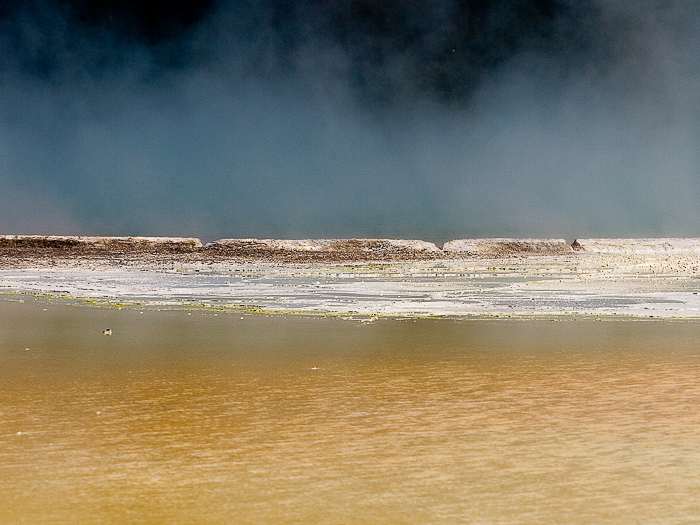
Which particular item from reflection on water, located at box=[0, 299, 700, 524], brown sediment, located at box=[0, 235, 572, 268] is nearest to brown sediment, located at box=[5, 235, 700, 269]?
brown sediment, located at box=[0, 235, 572, 268]

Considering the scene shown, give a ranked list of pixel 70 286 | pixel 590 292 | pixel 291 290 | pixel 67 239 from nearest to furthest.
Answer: pixel 590 292
pixel 291 290
pixel 70 286
pixel 67 239

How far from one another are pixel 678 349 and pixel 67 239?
1262 inches

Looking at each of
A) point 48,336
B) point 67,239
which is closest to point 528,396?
point 48,336

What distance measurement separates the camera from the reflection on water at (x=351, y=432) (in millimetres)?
2045

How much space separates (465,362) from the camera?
4.37 metres

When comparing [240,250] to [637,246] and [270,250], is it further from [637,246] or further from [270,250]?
[637,246]

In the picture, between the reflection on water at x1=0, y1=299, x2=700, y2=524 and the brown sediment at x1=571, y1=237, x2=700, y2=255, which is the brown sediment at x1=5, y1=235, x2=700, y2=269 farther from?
the reflection on water at x1=0, y1=299, x2=700, y2=524

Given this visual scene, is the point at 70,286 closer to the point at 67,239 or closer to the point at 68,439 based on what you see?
the point at 68,439

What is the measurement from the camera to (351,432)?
9.12 feet

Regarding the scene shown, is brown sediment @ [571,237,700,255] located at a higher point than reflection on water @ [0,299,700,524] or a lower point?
higher

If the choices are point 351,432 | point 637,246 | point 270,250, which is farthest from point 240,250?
point 351,432

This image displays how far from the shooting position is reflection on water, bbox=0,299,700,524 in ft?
6.71

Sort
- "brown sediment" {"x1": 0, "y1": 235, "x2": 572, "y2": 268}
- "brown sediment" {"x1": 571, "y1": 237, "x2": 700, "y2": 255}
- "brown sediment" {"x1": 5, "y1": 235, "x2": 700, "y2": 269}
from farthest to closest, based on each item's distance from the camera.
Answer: "brown sediment" {"x1": 571, "y1": 237, "x2": 700, "y2": 255} → "brown sediment" {"x1": 0, "y1": 235, "x2": 572, "y2": 268} → "brown sediment" {"x1": 5, "y1": 235, "x2": 700, "y2": 269}

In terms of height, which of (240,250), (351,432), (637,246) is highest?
(637,246)
